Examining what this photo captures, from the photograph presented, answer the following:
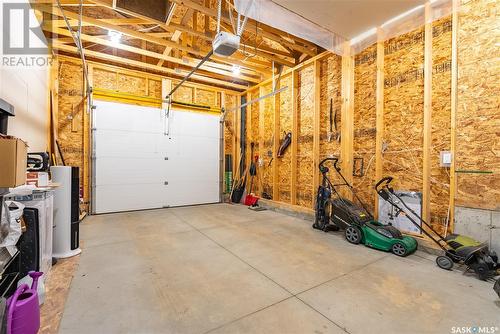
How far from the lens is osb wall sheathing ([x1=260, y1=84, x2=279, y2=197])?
19.8ft

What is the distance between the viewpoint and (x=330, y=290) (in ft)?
6.81

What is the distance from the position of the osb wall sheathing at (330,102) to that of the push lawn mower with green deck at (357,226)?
20.1 inches

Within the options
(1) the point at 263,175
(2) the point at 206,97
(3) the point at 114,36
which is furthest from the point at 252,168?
(3) the point at 114,36

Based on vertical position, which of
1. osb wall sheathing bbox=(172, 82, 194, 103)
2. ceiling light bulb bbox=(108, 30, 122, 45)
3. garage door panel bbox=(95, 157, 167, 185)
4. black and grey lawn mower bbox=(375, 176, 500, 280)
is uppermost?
ceiling light bulb bbox=(108, 30, 122, 45)

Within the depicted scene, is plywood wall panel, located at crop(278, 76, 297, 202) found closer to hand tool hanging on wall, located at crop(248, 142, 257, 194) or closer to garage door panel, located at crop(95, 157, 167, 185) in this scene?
hand tool hanging on wall, located at crop(248, 142, 257, 194)

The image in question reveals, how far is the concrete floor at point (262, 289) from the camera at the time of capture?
5.41 ft

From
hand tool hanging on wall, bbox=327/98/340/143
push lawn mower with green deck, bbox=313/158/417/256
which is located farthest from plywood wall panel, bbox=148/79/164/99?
push lawn mower with green deck, bbox=313/158/417/256

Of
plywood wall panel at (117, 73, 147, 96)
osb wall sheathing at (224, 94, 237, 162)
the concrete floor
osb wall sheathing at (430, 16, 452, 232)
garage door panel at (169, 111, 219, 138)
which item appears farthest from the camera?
osb wall sheathing at (224, 94, 237, 162)

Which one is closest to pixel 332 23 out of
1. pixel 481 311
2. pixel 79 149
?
pixel 481 311

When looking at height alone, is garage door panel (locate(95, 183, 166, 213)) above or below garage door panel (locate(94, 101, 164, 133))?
below

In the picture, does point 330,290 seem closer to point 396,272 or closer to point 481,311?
point 396,272

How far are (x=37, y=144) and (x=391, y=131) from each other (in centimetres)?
582

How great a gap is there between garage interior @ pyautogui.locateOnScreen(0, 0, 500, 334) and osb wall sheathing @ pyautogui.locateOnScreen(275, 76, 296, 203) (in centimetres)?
6

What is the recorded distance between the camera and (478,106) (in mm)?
2783
